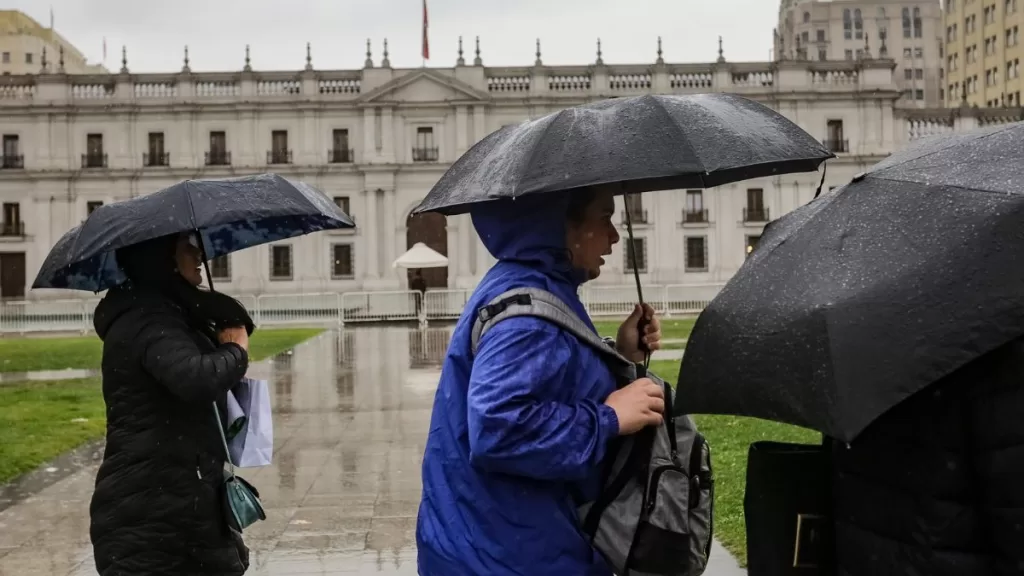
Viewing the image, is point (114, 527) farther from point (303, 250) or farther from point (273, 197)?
point (303, 250)

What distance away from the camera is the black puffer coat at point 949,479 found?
5.57 feet

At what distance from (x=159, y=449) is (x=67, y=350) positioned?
2027 centimetres

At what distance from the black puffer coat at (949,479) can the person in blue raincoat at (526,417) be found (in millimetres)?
570

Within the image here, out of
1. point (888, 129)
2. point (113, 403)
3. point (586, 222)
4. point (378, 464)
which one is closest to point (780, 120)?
point (586, 222)

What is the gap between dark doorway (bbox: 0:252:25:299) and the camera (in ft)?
143

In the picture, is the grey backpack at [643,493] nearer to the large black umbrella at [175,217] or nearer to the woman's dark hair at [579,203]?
the woman's dark hair at [579,203]

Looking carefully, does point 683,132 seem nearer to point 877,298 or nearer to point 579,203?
point 579,203

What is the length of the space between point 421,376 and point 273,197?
1110cm

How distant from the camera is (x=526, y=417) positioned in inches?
84.6

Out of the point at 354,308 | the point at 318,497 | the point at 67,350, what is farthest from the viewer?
the point at 354,308

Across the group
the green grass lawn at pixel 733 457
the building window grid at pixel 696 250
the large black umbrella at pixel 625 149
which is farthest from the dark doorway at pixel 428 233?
the large black umbrella at pixel 625 149

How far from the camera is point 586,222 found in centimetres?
249

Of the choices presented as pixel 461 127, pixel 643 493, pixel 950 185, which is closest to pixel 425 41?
pixel 461 127

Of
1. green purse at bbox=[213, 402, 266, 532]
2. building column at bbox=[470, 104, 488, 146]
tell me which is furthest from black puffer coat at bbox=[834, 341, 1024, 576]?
building column at bbox=[470, 104, 488, 146]
